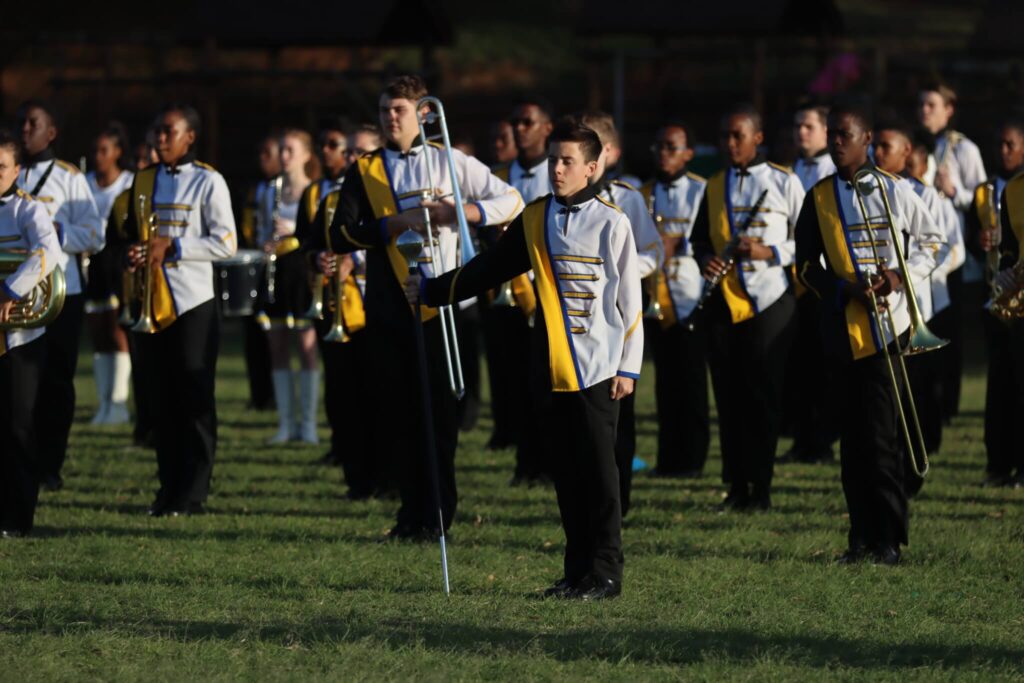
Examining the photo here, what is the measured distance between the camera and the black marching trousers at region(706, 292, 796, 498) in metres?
9.97

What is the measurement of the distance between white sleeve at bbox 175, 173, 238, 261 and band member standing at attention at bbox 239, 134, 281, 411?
3.17m

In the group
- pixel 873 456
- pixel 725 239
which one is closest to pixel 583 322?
pixel 873 456

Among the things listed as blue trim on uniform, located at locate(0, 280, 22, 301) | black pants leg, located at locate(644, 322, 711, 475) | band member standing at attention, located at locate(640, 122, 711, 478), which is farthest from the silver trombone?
black pants leg, located at locate(644, 322, 711, 475)

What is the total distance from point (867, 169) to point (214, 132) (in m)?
18.4

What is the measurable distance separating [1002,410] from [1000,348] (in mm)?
389

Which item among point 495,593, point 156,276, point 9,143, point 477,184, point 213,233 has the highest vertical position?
point 9,143

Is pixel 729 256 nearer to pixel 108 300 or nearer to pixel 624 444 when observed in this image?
pixel 624 444

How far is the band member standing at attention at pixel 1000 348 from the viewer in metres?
10.5

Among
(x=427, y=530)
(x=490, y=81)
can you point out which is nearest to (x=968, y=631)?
(x=427, y=530)

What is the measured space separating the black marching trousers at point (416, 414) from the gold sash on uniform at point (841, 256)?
1925 mm

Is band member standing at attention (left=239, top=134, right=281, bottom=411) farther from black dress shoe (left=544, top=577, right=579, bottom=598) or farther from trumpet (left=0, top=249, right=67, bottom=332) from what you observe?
black dress shoe (left=544, top=577, right=579, bottom=598)

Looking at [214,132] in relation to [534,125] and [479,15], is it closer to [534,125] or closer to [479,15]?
[534,125]

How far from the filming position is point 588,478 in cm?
749

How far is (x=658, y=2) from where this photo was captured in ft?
77.8
